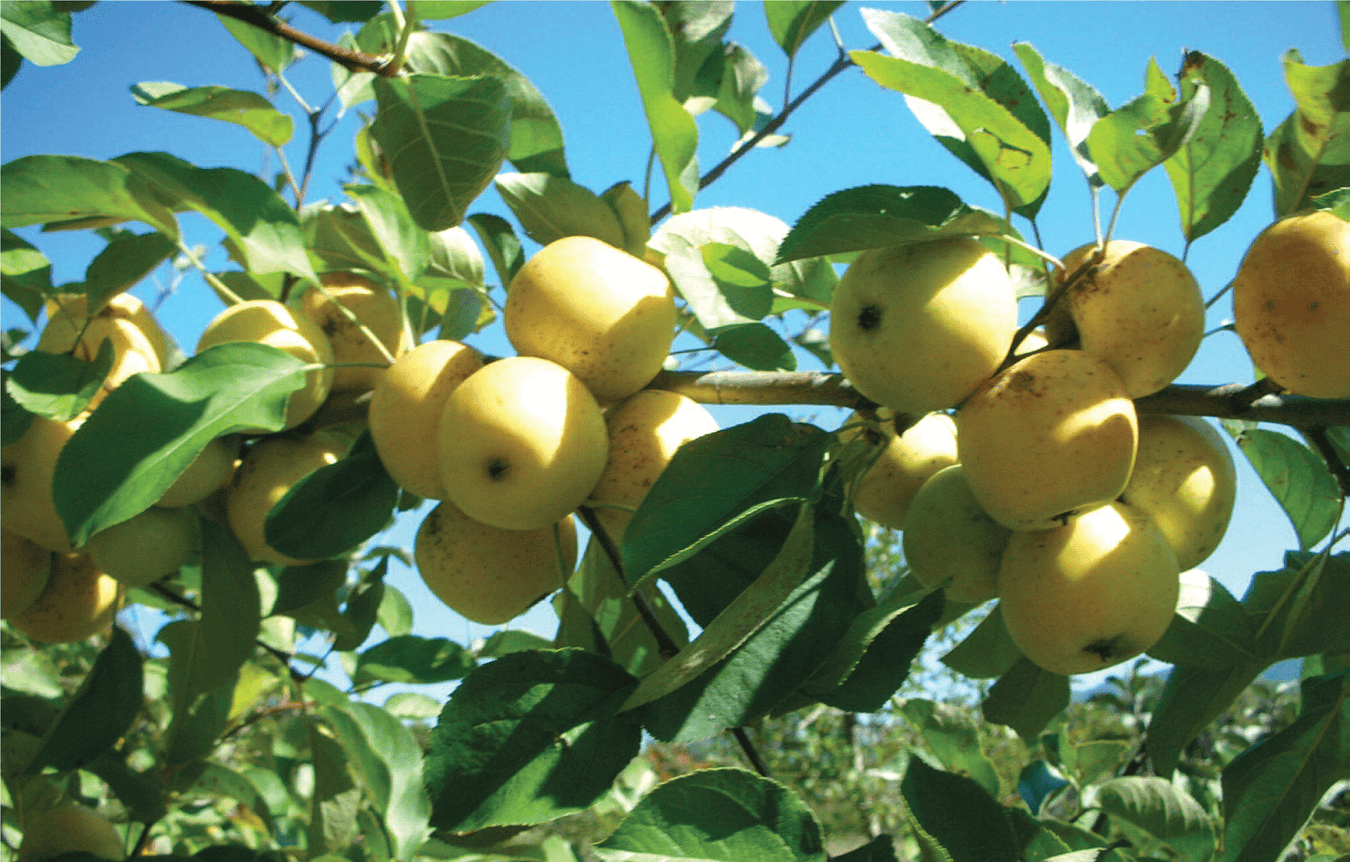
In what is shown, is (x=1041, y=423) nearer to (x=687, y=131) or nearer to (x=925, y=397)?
(x=925, y=397)

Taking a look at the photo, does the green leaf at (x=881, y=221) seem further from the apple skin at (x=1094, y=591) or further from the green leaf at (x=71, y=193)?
the green leaf at (x=71, y=193)

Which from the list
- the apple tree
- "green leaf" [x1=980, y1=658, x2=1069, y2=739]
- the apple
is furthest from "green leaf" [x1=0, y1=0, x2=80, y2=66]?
"green leaf" [x1=980, y1=658, x2=1069, y2=739]

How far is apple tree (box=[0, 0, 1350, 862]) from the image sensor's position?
81 centimetres

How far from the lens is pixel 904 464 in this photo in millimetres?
1143

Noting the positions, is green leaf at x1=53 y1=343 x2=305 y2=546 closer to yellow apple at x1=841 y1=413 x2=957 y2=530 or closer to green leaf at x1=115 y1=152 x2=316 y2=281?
green leaf at x1=115 y1=152 x2=316 y2=281

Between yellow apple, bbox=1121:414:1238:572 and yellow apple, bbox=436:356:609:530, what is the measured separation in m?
0.57

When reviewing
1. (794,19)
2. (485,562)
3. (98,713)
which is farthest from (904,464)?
(98,713)

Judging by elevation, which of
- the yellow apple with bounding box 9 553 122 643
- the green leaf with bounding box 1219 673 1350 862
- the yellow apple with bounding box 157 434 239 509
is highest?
the green leaf with bounding box 1219 673 1350 862

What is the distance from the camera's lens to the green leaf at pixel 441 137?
0.92m

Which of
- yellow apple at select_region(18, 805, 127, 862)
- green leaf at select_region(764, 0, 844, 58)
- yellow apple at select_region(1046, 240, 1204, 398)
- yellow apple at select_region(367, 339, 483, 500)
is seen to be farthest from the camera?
yellow apple at select_region(18, 805, 127, 862)

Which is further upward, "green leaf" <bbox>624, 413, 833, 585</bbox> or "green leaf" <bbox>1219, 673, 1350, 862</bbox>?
"green leaf" <bbox>624, 413, 833, 585</bbox>

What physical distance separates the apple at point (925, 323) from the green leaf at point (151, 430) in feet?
1.98

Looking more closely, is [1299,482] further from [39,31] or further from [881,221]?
[39,31]

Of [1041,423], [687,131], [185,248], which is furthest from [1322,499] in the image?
[185,248]
